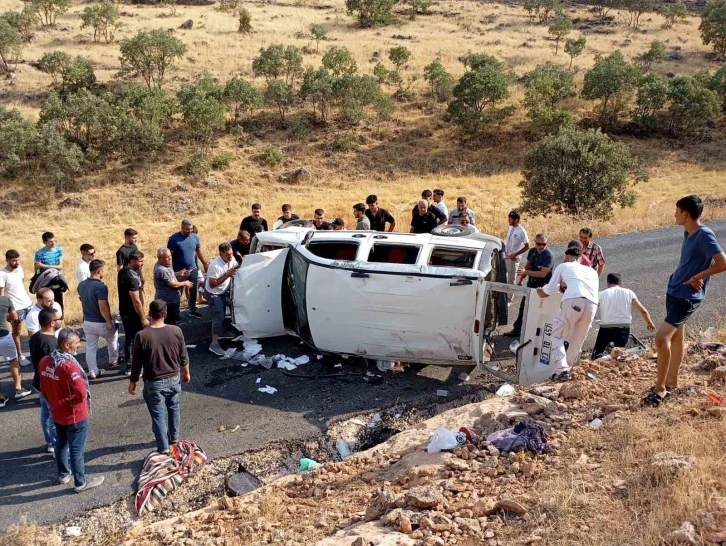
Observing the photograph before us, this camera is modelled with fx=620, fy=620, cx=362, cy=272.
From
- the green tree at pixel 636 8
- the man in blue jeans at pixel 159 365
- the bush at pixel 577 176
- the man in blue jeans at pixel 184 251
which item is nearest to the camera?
the man in blue jeans at pixel 159 365

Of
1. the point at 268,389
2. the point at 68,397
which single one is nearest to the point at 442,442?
the point at 268,389

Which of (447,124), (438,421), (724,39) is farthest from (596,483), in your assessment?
(724,39)

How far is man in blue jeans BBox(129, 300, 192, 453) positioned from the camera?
605cm

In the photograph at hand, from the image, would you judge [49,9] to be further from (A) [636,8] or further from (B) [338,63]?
(A) [636,8]

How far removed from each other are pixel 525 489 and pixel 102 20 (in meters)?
44.9

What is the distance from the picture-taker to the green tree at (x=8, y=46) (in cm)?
3475

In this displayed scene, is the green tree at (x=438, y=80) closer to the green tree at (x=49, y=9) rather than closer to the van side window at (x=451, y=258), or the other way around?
the green tree at (x=49, y=9)

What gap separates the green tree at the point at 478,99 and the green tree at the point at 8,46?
25.2m

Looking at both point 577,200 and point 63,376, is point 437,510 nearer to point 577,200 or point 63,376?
point 63,376

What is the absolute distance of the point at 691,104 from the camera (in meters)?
35.1

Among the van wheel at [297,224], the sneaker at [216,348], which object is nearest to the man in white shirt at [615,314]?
the van wheel at [297,224]

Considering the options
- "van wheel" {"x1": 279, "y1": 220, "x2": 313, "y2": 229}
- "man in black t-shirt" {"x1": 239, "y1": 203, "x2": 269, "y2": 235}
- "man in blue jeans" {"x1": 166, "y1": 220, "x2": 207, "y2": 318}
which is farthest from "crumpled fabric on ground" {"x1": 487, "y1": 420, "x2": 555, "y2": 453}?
"man in black t-shirt" {"x1": 239, "y1": 203, "x2": 269, "y2": 235}

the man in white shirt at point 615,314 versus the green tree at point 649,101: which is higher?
the green tree at point 649,101

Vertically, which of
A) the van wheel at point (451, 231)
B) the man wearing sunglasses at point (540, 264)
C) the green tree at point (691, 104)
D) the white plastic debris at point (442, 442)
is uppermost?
the green tree at point (691, 104)
